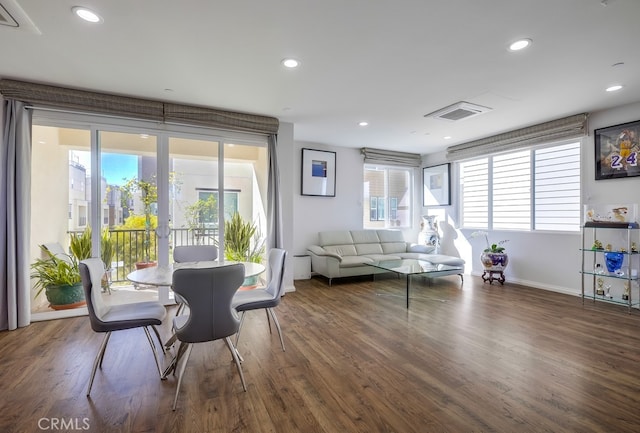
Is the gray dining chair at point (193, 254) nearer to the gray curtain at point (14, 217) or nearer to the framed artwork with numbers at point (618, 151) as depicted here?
the gray curtain at point (14, 217)

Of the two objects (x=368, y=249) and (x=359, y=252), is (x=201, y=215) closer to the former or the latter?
(x=359, y=252)

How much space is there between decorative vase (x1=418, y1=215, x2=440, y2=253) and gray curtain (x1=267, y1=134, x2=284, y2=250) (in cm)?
339

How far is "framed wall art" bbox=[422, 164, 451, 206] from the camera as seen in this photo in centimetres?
615

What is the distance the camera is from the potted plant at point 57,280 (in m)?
3.31

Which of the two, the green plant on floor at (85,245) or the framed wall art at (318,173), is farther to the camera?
the framed wall art at (318,173)

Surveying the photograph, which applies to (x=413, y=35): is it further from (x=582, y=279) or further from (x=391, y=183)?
(x=391, y=183)

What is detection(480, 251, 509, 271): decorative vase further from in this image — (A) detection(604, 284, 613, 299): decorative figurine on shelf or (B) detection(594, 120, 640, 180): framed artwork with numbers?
(B) detection(594, 120, 640, 180): framed artwork with numbers

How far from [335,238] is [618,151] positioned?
4176 millimetres

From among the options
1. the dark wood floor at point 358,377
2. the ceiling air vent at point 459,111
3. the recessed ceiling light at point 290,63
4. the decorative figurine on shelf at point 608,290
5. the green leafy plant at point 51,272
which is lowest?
the dark wood floor at point 358,377

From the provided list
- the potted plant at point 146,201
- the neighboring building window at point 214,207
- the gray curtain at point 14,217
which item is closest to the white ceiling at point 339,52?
the gray curtain at point 14,217

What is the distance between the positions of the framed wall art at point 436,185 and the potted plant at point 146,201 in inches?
208

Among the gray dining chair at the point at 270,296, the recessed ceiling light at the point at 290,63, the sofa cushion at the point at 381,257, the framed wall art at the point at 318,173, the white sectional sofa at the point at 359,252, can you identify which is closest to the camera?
the gray dining chair at the point at 270,296

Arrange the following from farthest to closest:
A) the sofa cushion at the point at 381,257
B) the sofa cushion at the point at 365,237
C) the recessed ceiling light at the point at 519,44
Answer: the sofa cushion at the point at 365,237 → the sofa cushion at the point at 381,257 → the recessed ceiling light at the point at 519,44

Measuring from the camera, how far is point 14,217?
302 centimetres
